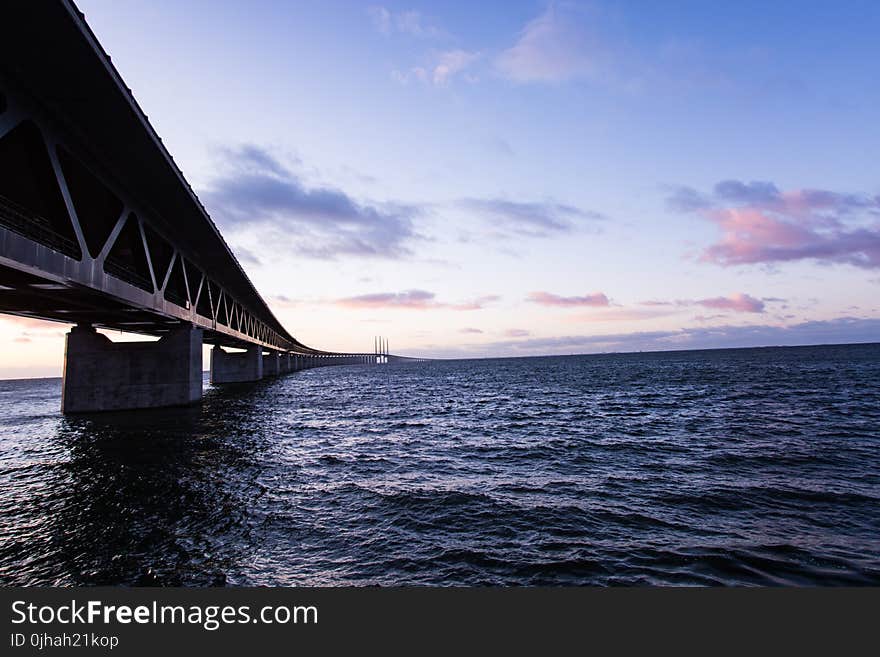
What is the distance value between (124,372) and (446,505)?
30.5 m

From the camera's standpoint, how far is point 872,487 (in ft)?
39.9

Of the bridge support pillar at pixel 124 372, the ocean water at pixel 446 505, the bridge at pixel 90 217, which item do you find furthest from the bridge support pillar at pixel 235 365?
the ocean water at pixel 446 505

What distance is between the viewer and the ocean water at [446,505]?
24.8ft

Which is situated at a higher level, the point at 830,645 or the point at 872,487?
the point at 830,645

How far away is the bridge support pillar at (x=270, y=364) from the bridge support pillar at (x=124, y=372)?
221 ft

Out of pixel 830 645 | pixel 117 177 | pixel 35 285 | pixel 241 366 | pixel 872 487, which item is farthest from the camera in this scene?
pixel 241 366

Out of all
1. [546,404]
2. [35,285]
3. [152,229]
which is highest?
[152,229]

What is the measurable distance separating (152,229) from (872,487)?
1349 inches

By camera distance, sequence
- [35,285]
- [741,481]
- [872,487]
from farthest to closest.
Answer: [35,285]
[741,481]
[872,487]

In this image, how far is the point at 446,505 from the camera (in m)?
11.0

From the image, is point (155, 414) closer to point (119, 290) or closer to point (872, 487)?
point (119, 290)

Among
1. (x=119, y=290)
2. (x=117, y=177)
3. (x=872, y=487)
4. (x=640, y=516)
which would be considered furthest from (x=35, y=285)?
(x=872, y=487)

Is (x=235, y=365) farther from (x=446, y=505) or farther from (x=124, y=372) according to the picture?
(x=446, y=505)

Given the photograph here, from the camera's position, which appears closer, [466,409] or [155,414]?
[155,414]
